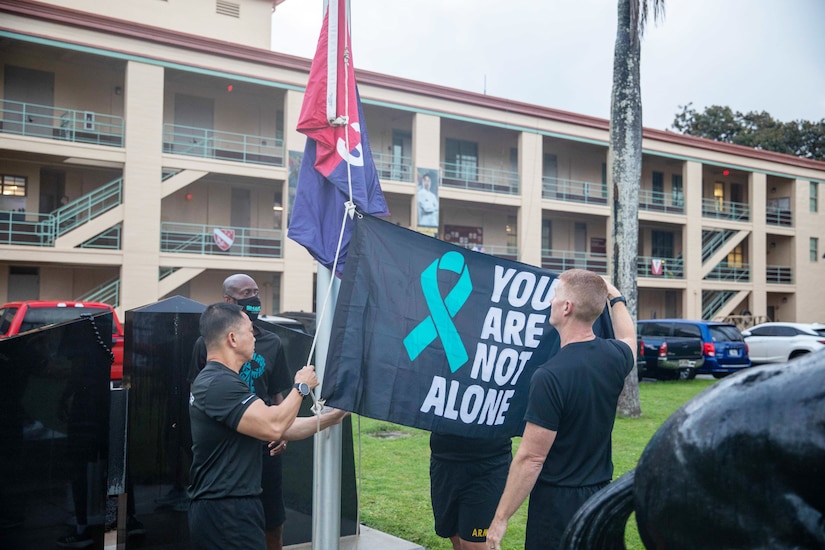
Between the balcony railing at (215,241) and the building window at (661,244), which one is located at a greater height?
the building window at (661,244)

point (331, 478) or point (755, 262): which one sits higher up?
point (755, 262)

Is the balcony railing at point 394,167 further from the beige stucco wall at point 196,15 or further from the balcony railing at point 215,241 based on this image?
the beige stucco wall at point 196,15

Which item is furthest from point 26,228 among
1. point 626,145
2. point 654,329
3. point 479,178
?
point 654,329

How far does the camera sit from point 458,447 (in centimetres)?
420

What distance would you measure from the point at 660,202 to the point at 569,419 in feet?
119

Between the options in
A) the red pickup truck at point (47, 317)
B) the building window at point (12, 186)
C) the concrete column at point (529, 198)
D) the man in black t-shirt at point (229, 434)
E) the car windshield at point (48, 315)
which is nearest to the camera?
the man in black t-shirt at point (229, 434)

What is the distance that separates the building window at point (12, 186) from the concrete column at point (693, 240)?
2873 cm

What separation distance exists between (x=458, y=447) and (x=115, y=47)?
22.7 m

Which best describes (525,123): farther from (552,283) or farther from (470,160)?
(552,283)

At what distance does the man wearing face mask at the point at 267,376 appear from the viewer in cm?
460

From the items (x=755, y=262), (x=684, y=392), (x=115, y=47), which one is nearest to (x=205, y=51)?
(x=115, y=47)

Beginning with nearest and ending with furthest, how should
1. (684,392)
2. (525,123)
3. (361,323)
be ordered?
(361,323), (684,392), (525,123)

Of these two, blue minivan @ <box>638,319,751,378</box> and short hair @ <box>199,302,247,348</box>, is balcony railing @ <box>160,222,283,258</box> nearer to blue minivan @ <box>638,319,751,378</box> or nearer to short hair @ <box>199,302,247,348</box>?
blue minivan @ <box>638,319,751,378</box>

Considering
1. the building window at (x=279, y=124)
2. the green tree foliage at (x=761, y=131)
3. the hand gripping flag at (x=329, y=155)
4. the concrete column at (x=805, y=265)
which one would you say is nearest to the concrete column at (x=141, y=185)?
the building window at (x=279, y=124)
